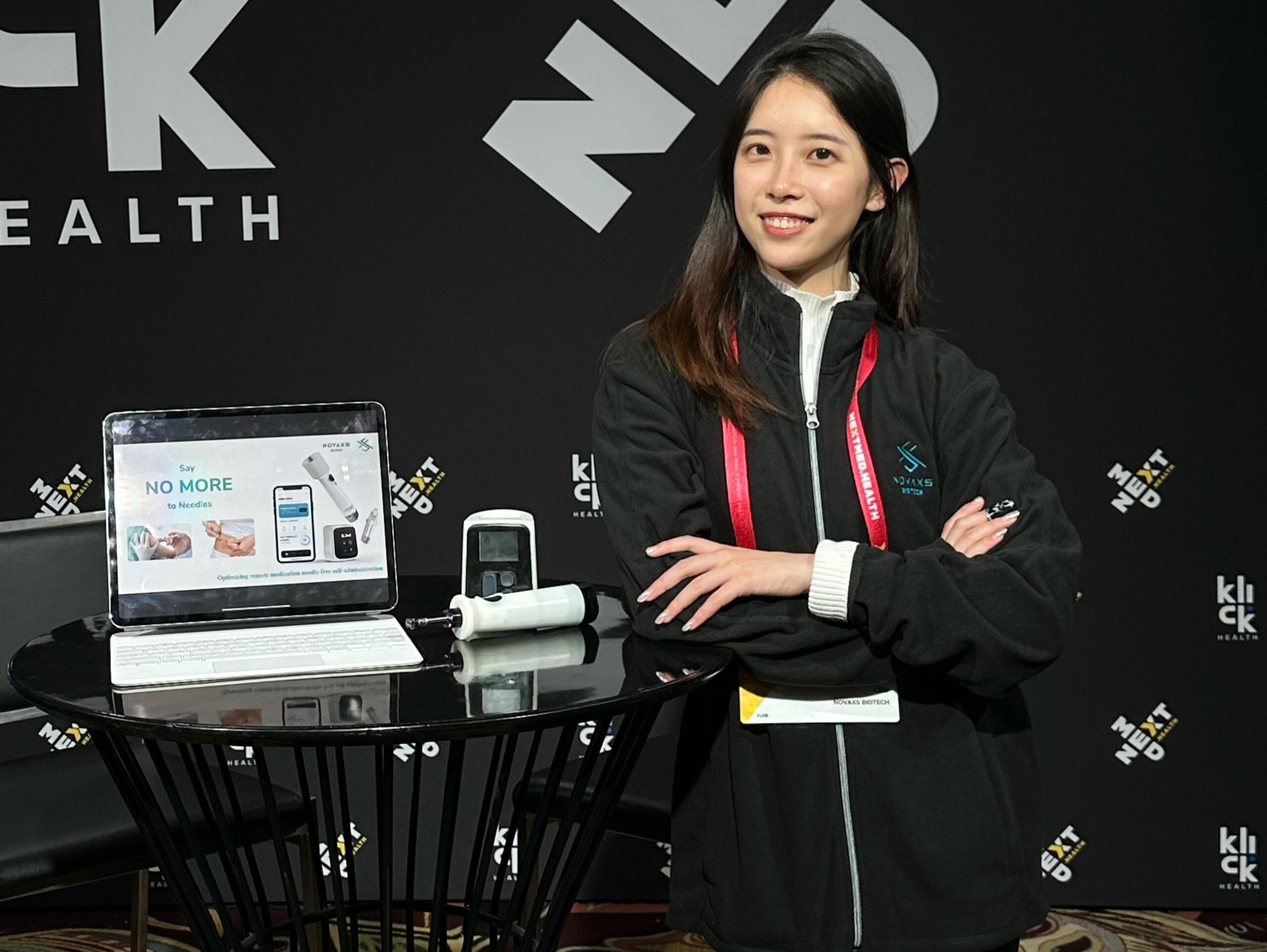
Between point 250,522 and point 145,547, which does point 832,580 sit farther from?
point 145,547

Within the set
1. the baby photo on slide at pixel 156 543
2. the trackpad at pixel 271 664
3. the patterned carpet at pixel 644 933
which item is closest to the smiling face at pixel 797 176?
the trackpad at pixel 271 664

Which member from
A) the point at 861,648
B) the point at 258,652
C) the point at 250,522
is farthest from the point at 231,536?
the point at 861,648

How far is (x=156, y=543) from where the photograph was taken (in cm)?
200

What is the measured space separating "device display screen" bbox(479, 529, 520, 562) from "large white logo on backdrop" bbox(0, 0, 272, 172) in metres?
1.55

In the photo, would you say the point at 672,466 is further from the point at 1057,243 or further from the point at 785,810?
the point at 1057,243

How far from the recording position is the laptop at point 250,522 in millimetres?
1990

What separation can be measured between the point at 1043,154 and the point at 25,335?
229cm

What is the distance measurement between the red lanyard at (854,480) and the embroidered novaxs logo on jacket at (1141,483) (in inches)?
60.6

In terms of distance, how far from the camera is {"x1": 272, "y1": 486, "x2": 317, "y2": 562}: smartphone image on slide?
80.0 inches

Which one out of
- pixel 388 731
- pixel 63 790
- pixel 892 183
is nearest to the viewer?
pixel 388 731

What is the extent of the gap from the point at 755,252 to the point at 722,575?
486mm

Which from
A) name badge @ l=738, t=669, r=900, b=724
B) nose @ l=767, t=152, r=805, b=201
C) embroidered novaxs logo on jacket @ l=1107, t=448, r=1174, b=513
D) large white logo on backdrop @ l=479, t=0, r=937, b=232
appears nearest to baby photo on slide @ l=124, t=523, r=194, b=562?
name badge @ l=738, t=669, r=900, b=724

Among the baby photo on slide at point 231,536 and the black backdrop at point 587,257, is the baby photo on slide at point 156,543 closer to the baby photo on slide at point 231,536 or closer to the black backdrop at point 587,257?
the baby photo on slide at point 231,536

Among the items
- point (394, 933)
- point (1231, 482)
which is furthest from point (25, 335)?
point (1231, 482)
